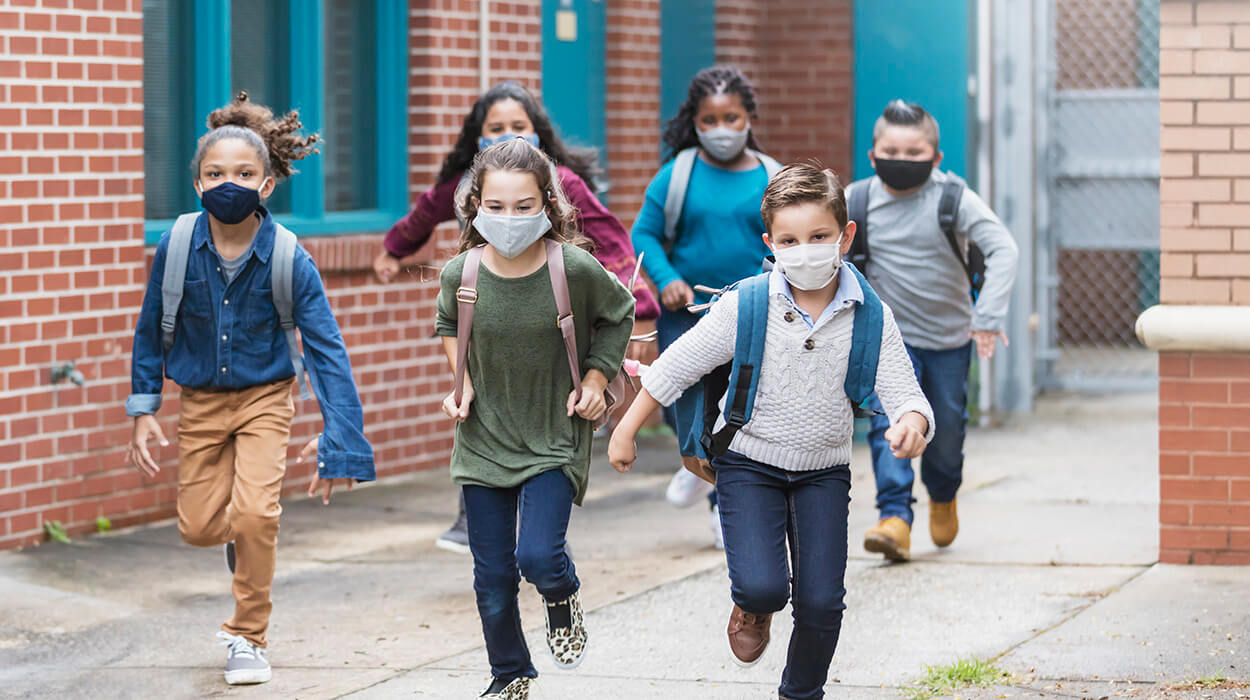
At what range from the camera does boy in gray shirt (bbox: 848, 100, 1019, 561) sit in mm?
6801

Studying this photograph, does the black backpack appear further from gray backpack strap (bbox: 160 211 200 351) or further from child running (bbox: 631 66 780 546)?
gray backpack strap (bbox: 160 211 200 351)

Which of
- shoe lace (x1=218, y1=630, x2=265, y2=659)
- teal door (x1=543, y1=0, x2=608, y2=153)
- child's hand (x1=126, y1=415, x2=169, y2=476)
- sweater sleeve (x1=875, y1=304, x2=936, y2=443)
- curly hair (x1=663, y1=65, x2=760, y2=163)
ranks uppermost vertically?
teal door (x1=543, y1=0, x2=608, y2=153)

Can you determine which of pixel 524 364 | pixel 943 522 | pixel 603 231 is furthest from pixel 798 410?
pixel 943 522

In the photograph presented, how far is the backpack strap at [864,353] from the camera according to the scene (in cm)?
464

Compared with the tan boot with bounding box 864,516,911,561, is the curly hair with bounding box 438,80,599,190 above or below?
above

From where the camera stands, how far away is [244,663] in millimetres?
5445

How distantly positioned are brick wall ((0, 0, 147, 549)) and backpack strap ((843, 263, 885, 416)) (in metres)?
3.89

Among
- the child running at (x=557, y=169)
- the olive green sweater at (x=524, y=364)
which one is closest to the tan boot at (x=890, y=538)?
the child running at (x=557, y=169)

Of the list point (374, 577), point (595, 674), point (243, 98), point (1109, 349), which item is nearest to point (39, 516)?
point (374, 577)

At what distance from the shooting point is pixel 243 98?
5.89 metres

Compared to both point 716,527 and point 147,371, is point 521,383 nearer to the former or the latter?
point 147,371

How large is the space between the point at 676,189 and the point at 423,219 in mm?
973

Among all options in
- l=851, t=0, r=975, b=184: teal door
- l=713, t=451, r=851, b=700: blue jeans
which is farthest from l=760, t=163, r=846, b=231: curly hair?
l=851, t=0, r=975, b=184: teal door

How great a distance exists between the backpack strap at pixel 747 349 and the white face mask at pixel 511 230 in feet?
1.92
